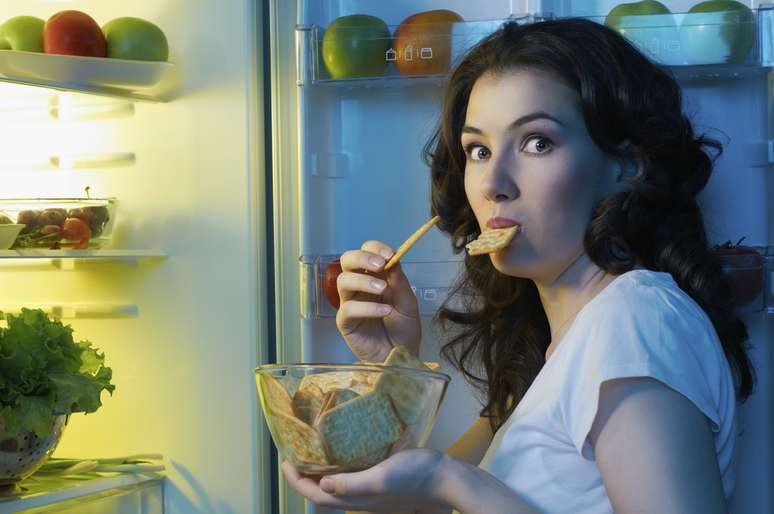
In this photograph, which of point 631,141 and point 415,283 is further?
point 415,283

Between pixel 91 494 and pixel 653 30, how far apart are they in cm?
111

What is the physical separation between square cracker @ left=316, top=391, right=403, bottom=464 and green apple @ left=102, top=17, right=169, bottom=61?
100 cm

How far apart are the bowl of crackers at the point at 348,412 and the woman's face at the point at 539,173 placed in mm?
222

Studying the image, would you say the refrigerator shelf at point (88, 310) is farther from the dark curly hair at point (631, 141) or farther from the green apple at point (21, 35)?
the dark curly hair at point (631, 141)

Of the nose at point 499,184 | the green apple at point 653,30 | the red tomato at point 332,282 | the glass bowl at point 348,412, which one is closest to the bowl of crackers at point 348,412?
the glass bowl at point 348,412

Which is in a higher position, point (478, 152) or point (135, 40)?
point (135, 40)

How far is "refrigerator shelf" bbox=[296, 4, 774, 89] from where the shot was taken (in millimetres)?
1395

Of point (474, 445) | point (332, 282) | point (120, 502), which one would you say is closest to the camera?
point (474, 445)

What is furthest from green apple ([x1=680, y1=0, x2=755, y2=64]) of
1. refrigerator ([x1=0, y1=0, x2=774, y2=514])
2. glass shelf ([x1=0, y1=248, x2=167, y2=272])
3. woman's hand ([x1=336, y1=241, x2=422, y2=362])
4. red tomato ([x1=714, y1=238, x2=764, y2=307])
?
glass shelf ([x1=0, y1=248, x2=167, y2=272])

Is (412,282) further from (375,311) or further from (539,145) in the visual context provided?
(539,145)

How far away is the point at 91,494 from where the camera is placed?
1567 millimetres

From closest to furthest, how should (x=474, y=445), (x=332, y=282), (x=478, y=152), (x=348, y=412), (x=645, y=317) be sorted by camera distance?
(x=348, y=412), (x=645, y=317), (x=478, y=152), (x=474, y=445), (x=332, y=282)

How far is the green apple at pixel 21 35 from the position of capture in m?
1.61

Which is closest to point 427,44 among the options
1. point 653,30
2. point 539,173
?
point 653,30
